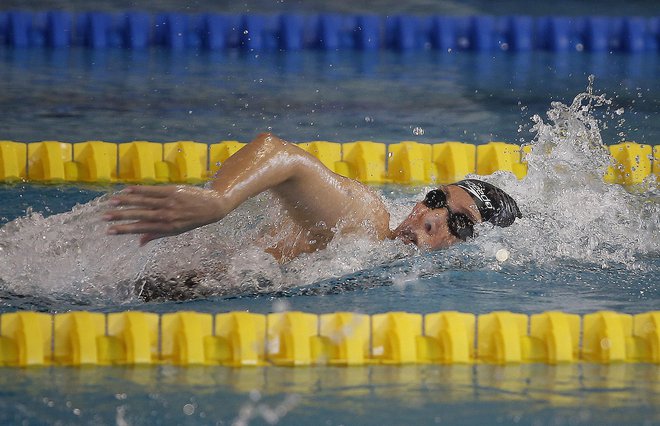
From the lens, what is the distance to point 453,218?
11.8 ft

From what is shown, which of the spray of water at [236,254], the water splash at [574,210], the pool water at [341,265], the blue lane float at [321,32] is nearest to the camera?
the pool water at [341,265]

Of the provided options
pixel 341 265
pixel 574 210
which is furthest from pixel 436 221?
pixel 574 210

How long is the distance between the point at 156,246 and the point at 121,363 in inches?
22.4

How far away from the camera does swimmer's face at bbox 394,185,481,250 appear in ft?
11.8

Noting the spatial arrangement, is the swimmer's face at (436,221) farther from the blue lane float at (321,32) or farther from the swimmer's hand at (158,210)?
the blue lane float at (321,32)

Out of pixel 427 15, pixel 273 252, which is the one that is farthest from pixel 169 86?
pixel 273 252

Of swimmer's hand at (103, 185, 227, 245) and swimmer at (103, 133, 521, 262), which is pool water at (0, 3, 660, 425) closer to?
swimmer at (103, 133, 521, 262)

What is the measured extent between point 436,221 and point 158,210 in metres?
1.24

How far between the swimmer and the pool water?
0.08 meters

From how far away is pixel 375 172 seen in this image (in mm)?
5133

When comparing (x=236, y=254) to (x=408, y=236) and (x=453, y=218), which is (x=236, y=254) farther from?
(x=453, y=218)

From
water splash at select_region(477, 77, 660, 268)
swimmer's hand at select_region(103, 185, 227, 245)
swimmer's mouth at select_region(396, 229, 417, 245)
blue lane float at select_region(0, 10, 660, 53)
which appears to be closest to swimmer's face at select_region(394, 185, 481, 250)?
swimmer's mouth at select_region(396, 229, 417, 245)

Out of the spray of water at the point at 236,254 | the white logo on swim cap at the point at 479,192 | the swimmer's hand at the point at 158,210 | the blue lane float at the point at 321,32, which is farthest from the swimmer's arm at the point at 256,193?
the blue lane float at the point at 321,32

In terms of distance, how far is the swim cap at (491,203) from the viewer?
3.64 meters
